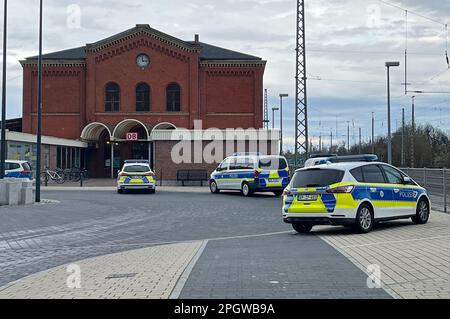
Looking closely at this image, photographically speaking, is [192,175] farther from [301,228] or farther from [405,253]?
[405,253]

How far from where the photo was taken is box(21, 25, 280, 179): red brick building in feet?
173

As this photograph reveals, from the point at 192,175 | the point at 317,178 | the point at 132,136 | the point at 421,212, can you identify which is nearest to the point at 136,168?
the point at 192,175

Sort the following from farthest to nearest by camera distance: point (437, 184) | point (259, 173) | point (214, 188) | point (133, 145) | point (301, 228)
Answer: point (133, 145) → point (214, 188) → point (259, 173) → point (437, 184) → point (301, 228)

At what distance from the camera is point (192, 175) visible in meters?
41.1

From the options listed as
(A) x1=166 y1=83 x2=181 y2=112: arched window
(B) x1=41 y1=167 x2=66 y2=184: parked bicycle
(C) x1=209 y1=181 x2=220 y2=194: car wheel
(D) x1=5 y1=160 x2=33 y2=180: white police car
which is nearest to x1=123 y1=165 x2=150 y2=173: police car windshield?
(C) x1=209 y1=181 x2=220 y2=194: car wheel

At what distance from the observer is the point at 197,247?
1226 cm

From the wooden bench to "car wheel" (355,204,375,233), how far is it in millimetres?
27275

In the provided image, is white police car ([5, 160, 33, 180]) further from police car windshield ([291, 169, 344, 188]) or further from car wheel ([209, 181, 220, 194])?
police car windshield ([291, 169, 344, 188])

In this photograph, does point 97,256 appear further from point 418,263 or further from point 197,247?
point 418,263

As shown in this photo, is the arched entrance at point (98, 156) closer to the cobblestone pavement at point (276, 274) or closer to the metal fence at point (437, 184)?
the metal fence at point (437, 184)

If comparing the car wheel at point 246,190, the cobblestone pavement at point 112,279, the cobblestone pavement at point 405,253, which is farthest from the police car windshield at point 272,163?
the cobblestone pavement at point 112,279

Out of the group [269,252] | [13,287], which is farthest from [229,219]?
[13,287]

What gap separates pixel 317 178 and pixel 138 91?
40951mm

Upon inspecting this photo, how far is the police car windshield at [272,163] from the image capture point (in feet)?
94.7
